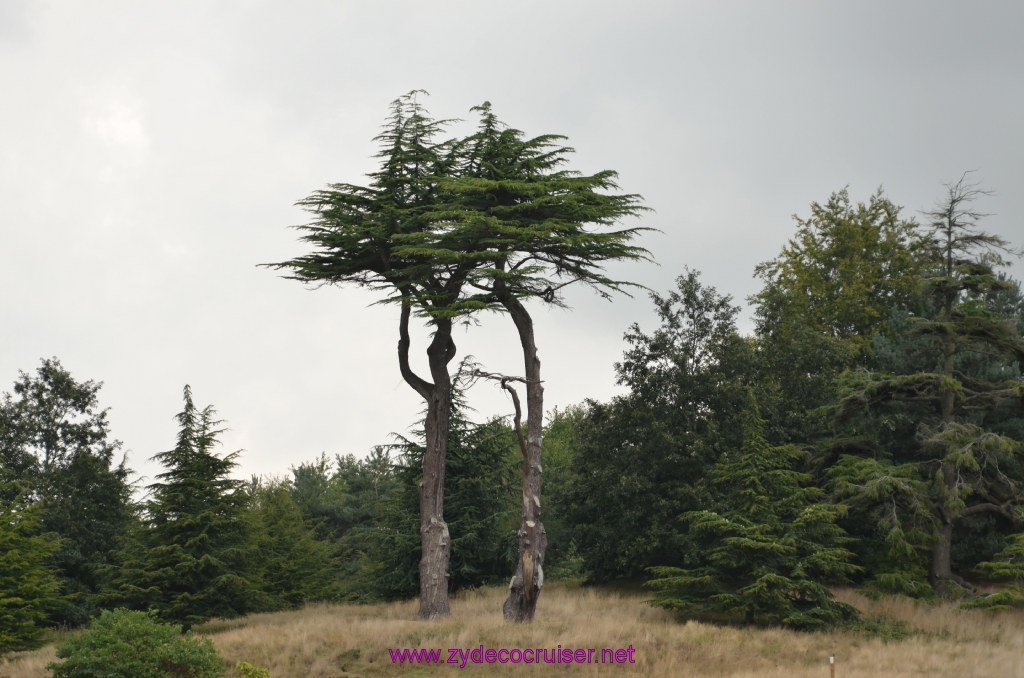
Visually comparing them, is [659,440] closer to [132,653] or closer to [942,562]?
[942,562]

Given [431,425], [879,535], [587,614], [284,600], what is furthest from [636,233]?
[284,600]

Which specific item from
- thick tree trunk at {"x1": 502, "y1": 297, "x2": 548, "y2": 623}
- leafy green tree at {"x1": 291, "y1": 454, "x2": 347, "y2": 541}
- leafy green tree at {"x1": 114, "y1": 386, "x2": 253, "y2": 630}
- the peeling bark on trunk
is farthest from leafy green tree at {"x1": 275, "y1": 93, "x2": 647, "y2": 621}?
leafy green tree at {"x1": 291, "y1": 454, "x2": 347, "y2": 541}

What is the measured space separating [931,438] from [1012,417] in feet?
26.2

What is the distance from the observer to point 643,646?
19797mm

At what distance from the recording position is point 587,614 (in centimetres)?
2367

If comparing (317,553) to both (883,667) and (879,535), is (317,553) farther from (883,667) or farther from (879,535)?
(883,667)

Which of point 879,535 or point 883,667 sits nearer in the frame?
point 883,667

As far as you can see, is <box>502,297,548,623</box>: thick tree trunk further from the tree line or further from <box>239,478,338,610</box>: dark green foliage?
<box>239,478,338,610</box>: dark green foliage

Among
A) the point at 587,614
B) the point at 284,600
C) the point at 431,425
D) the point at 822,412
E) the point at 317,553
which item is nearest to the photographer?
the point at 587,614

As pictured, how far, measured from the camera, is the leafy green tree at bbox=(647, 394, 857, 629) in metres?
22.8

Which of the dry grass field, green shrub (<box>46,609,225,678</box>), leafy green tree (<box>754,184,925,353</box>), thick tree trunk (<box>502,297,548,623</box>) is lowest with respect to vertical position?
the dry grass field

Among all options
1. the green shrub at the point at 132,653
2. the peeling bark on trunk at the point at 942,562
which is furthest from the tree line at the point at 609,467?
the green shrub at the point at 132,653

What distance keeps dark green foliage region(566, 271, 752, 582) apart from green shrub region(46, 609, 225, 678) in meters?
16.8

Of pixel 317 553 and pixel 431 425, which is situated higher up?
pixel 431 425
